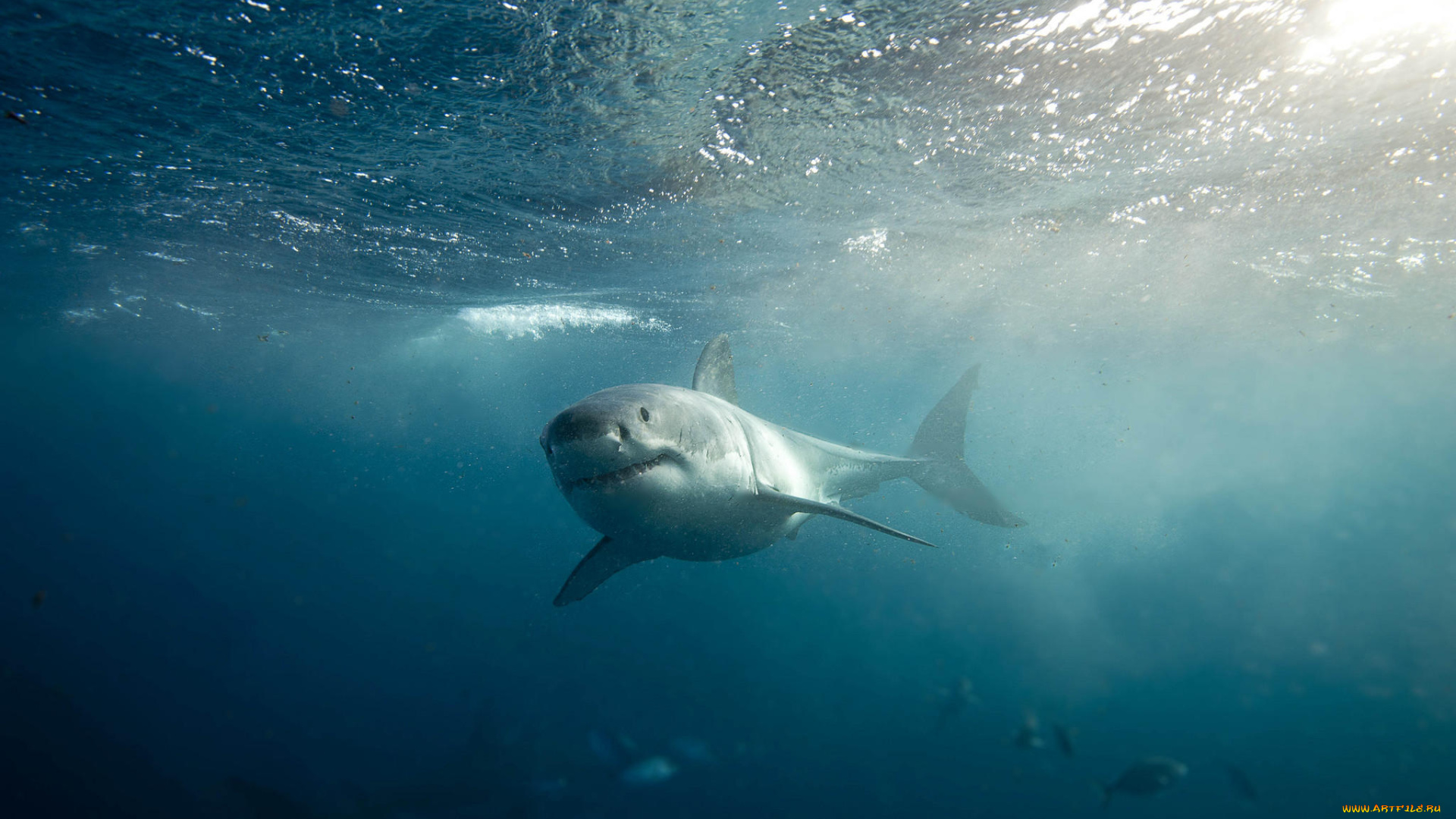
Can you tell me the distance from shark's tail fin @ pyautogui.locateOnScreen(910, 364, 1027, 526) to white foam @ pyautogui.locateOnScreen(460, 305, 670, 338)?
15347mm

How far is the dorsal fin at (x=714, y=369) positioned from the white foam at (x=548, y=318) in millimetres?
16432

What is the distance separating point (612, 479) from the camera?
2.81 metres

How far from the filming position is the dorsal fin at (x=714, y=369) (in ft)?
21.2

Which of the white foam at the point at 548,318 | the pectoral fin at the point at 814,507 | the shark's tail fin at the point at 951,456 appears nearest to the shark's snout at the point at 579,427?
the pectoral fin at the point at 814,507

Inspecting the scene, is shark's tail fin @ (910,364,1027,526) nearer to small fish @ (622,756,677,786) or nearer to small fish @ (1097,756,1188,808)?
small fish @ (1097,756,1188,808)

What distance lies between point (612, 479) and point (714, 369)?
379 centimetres

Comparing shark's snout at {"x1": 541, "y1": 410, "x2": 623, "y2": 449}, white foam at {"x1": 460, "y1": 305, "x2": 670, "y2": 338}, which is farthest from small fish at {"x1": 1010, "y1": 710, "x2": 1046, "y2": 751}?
white foam at {"x1": 460, "y1": 305, "x2": 670, "y2": 338}

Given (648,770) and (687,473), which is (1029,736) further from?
(687,473)

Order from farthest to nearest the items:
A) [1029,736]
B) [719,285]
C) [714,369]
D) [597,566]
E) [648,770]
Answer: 1. [719,285]
2. [1029,736]
3. [648,770]
4. [714,369]
5. [597,566]


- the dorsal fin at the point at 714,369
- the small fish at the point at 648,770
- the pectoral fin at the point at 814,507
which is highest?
the dorsal fin at the point at 714,369

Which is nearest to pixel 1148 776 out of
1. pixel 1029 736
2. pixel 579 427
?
pixel 1029 736

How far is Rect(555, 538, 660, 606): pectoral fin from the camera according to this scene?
478 centimetres

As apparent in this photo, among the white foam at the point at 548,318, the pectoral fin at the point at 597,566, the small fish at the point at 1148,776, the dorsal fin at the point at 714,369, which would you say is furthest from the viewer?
the white foam at the point at 548,318

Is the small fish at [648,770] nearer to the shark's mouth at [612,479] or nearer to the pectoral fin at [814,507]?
the pectoral fin at [814,507]
